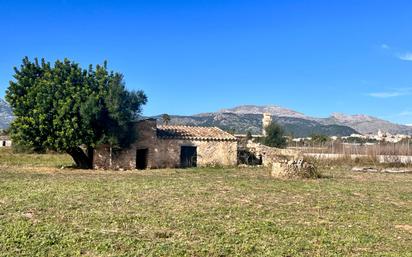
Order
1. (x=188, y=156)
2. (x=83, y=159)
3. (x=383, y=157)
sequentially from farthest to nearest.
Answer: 1. (x=383, y=157)
2. (x=188, y=156)
3. (x=83, y=159)

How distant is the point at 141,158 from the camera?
31.1 meters

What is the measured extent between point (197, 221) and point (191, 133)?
2277 centimetres

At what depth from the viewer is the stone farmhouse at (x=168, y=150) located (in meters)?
29.5

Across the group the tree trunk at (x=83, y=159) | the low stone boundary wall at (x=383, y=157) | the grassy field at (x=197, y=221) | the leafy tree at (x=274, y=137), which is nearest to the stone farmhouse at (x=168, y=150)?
the tree trunk at (x=83, y=159)

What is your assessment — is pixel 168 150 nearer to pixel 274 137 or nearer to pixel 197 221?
pixel 197 221

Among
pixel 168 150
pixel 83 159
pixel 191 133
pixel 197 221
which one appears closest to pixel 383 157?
pixel 191 133

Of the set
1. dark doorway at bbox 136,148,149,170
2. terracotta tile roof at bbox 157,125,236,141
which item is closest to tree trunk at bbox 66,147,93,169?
dark doorway at bbox 136,148,149,170

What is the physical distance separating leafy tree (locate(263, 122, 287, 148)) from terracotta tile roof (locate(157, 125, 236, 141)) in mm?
16262

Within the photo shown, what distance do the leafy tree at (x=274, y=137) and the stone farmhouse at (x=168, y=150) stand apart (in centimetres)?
1715

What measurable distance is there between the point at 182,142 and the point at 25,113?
1037cm

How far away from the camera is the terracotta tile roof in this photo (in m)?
31.8

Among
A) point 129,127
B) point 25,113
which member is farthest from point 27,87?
point 129,127

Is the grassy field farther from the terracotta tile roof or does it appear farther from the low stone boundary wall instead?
the low stone boundary wall

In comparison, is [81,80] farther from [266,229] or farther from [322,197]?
[266,229]
